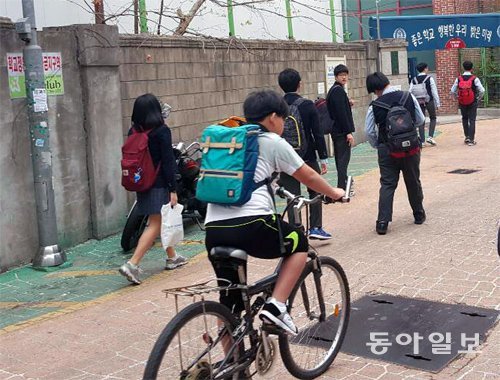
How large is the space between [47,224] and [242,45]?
5488 mm

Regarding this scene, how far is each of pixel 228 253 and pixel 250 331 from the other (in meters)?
0.46

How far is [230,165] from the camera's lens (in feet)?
12.6

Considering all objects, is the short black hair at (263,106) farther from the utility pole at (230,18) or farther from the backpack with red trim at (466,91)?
the backpack with red trim at (466,91)

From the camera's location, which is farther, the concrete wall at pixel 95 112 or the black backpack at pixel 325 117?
the black backpack at pixel 325 117

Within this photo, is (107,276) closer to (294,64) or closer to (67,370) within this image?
(67,370)

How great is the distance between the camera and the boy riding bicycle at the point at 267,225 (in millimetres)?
3881

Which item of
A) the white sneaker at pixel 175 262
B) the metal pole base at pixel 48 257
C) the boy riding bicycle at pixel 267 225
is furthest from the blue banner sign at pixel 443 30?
the boy riding bicycle at pixel 267 225

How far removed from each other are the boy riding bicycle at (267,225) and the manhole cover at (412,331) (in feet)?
2.28

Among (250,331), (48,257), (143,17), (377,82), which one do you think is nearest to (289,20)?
(143,17)

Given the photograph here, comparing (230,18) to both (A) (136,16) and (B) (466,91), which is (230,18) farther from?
(B) (466,91)

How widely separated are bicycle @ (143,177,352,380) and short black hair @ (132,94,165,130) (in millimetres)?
2829

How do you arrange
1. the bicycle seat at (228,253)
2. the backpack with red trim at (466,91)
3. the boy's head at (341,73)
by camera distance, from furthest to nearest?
the backpack with red trim at (466,91)
the boy's head at (341,73)
the bicycle seat at (228,253)

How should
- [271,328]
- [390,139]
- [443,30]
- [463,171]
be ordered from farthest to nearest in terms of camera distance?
[443,30] → [463,171] → [390,139] → [271,328]

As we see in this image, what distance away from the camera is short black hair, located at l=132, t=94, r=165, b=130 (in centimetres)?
682
